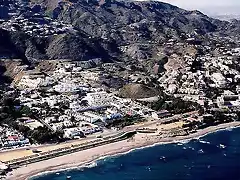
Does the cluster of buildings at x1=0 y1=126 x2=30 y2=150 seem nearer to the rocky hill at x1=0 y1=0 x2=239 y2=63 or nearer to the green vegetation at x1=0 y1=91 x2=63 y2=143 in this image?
the green vegetation at x1=0 y1=91 x2=63 y2=143

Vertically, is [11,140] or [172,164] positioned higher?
[11,140]

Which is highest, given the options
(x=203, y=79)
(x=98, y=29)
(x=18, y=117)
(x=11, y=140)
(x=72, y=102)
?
(x=98, y=29)

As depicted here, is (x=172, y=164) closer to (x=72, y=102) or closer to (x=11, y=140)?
(x=11, y=140)

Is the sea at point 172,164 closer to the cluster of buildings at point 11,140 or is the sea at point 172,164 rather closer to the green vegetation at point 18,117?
the green vegetation at point 18,117

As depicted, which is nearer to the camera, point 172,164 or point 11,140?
point 172,164

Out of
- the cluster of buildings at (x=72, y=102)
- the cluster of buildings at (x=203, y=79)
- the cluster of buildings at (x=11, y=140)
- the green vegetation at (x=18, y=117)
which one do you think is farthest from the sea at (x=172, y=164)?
the cluster of buildings at (x=203, y=79)

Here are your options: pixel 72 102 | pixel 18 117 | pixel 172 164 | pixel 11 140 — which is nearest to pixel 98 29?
pixel 72 102
